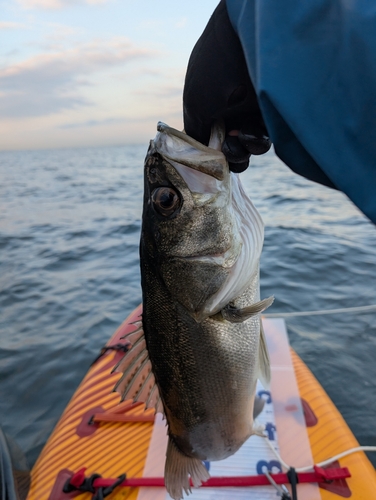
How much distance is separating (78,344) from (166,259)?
454 centimetres

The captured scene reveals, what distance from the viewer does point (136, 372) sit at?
185cm

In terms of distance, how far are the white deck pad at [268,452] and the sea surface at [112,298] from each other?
3.65 feet

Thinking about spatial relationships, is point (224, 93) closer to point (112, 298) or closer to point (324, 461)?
point (324, 461)

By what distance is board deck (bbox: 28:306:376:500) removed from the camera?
2.59 metres

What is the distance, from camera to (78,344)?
5.59 m

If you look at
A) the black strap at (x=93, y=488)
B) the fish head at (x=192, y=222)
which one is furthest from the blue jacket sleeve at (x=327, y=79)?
the black strap at (x=93, y=488)

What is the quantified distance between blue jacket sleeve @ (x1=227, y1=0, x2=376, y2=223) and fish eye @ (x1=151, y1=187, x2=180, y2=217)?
0.52 m

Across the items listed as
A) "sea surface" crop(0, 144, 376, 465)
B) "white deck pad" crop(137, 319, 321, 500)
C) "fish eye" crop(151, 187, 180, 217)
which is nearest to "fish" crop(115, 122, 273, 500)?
"fish eye" crop(151, 187, 180, 217)

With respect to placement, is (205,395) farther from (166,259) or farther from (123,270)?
(123,270)

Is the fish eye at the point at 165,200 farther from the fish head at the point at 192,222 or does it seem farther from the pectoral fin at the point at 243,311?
the pectoral fin at the point at 243,311

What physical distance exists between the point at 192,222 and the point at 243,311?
0.42 metres

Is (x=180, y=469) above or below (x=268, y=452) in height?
above

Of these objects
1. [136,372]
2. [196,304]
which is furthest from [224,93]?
[136,372]

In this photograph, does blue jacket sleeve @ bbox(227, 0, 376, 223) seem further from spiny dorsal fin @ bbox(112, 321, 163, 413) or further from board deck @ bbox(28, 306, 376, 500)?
board deck @ bbox(28, 306, 376, 500)
